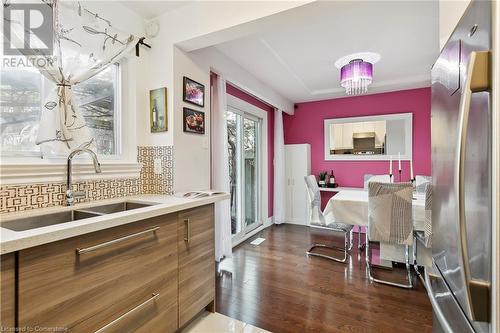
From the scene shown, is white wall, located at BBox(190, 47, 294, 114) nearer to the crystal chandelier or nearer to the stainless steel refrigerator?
the crystal chandelier

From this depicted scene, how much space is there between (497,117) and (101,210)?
2000 mm

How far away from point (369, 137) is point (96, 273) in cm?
429

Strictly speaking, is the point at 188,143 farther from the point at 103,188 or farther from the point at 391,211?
the point at 391,211

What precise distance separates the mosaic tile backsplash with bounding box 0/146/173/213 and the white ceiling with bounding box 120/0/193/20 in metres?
1.17

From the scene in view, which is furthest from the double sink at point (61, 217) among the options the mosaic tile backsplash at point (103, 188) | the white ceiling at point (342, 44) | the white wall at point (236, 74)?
the white ceiling at point (342, 44)

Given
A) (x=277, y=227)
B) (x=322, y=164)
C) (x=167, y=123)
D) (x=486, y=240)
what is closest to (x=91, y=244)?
(x=167, y=123)

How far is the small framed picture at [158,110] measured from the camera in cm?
205

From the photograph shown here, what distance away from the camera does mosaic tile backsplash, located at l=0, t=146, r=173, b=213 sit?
52.4 inches

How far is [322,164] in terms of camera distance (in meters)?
4.61

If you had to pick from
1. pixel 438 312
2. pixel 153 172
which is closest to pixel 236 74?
pixel 153 172

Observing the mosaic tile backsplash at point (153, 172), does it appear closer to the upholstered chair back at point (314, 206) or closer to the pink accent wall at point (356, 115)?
the upholstered chair back at point (314, 206)

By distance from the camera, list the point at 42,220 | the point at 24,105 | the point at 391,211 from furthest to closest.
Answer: the point at 391,211 < the point at 24,105 < the point at 42,220

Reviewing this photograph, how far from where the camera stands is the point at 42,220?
4.44 ft

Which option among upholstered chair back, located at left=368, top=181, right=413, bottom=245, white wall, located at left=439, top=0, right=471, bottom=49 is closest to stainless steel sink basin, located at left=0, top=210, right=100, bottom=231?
white wall, located at left=439, top=0, right=471, bottom=49
